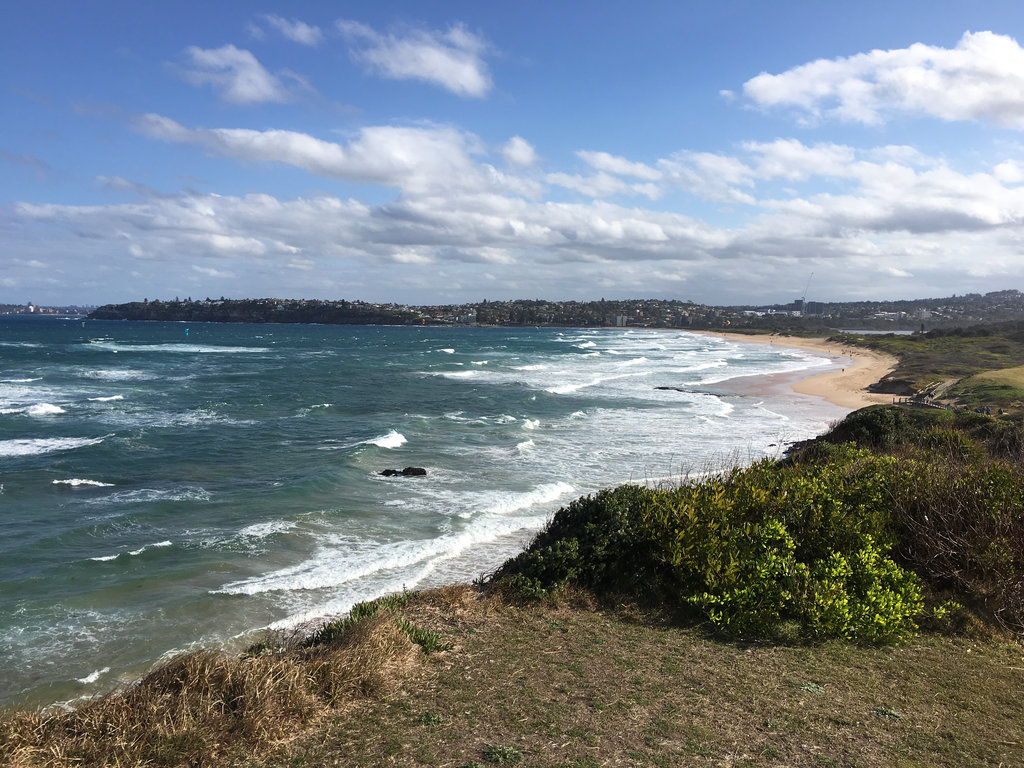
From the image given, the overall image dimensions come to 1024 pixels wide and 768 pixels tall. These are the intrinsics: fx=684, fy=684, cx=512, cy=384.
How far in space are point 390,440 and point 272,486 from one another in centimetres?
748

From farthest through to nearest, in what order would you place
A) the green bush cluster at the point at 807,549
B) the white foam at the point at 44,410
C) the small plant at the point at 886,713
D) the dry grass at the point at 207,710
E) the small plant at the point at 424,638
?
the white foam at the point at 44,410 < the green bush cluster at the point at 807,549 < the small plant at the point at 424,638 < the small plant at the point at 886,713 < the dry grass at the point at 207,710

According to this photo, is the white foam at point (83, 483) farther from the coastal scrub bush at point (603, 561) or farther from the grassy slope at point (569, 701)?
the grassy slope at point (569, 701)

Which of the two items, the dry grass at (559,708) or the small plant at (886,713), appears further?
the small plant at (886,713)

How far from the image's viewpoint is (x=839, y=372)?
199ft

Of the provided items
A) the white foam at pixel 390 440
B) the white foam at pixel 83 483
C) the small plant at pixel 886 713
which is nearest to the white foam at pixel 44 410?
the white foam at pixel 83 483

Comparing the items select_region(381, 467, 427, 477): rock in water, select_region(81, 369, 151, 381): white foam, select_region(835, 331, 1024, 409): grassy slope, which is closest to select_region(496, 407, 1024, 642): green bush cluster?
select_region(381, 467, 427, 477): rock in water

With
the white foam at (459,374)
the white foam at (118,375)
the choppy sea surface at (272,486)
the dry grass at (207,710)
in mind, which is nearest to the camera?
the dry grass at (207,710)

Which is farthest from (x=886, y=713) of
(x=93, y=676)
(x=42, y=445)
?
(x=42, y=445)

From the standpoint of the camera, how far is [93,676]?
9.83 metres

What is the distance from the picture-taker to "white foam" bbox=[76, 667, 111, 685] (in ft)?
31.8

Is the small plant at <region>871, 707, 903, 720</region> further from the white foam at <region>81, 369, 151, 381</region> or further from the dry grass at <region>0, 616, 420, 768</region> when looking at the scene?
the white foam at <region>81, 369, 151, 381</region>

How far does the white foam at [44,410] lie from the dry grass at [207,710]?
114ft

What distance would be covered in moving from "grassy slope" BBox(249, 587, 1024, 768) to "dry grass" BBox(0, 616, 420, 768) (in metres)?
0.22

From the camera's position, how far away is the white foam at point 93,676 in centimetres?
969
